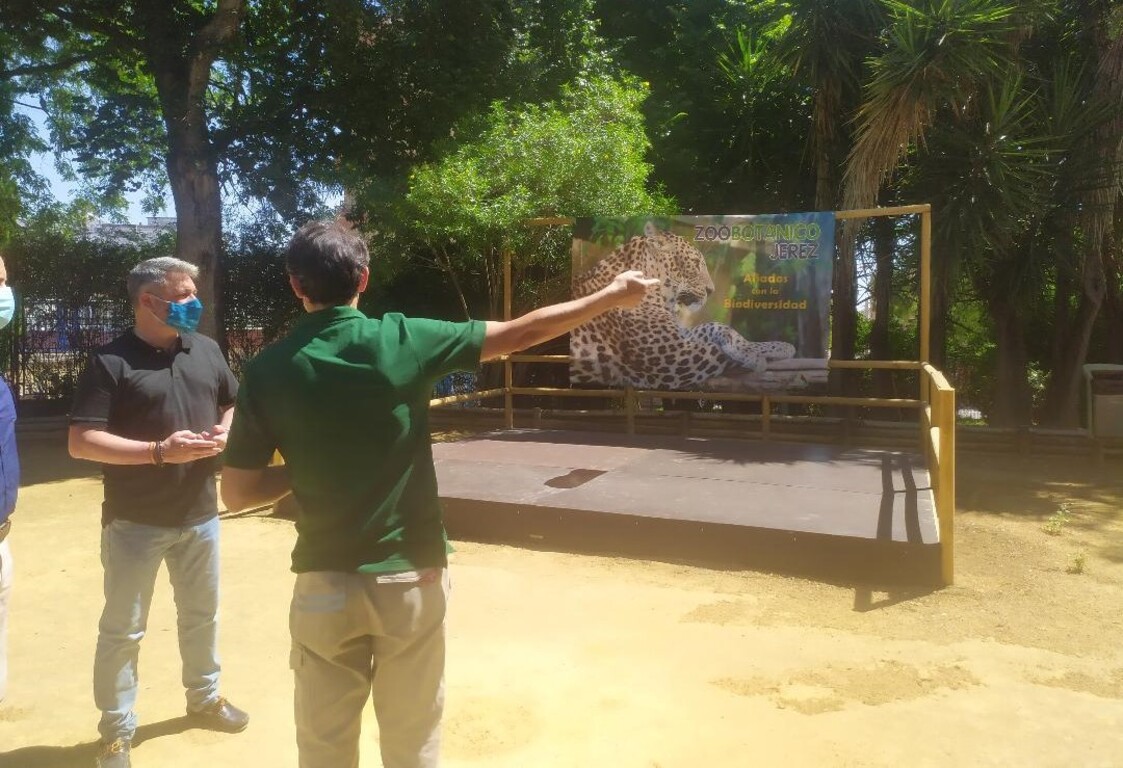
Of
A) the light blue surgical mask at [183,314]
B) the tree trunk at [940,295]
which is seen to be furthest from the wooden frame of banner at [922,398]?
the light blue surgical mask at [183,314]

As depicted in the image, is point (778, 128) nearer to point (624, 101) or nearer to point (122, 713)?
point (624, 101)

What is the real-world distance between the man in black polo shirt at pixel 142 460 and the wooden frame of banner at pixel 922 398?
3.44 metres

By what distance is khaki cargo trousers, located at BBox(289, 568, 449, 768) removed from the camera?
2.32 metres

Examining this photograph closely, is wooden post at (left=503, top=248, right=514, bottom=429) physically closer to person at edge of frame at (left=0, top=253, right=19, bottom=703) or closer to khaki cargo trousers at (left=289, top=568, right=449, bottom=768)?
person at edge of frame at (left=0, top=253, right=19, bottom=703)

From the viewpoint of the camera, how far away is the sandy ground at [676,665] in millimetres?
3652

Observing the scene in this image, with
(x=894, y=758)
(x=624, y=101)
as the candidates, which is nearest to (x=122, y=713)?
(x=894, y=758)

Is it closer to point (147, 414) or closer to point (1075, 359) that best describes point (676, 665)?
point (147, 414)

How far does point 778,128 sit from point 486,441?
6635 mm

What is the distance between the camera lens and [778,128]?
43.9ft

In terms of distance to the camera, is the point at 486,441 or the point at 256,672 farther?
the point at 486,441

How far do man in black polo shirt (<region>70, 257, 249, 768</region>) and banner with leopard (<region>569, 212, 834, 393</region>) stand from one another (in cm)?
705

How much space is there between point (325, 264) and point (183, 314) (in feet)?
4.50

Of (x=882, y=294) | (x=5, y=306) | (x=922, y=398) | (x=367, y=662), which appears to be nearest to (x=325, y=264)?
(x=367, y=662)

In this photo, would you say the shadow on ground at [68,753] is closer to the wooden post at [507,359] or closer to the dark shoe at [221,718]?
the dark shoe at [221,718]
